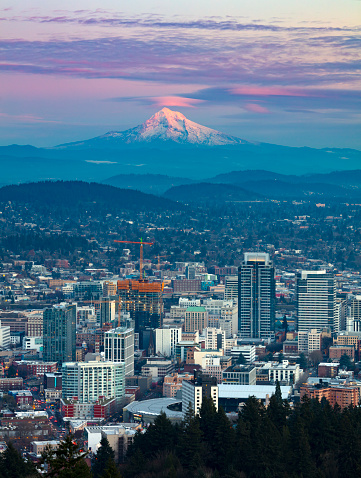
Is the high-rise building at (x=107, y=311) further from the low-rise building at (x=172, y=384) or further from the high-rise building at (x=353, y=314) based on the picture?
the low-rise building at (x=172, y=384)

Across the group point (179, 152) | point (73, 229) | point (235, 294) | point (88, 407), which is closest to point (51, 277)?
point (235, 294)

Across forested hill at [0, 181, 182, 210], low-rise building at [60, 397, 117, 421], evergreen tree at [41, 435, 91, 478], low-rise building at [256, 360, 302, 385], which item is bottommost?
low-rise building at [60, 397, 117, 421]

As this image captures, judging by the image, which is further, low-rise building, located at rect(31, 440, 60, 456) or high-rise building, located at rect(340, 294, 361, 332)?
high-rise building, located at rect(340, 294, 361, 332)

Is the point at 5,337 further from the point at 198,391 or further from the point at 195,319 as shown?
the point at 198,391

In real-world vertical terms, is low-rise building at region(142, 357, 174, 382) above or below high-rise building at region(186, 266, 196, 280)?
below

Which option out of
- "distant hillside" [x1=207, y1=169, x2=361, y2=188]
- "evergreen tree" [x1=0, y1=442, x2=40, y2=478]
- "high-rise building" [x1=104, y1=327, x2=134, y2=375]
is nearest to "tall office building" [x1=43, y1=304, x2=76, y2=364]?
"high-rise building" [x1=104, y1=327, x2=134, y2=375]

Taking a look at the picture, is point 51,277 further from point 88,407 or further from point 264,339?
point 88,407

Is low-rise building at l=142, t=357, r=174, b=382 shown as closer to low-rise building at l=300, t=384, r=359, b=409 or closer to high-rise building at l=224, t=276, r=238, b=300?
low-rise building at l=300, t=384, r=359, b=409
